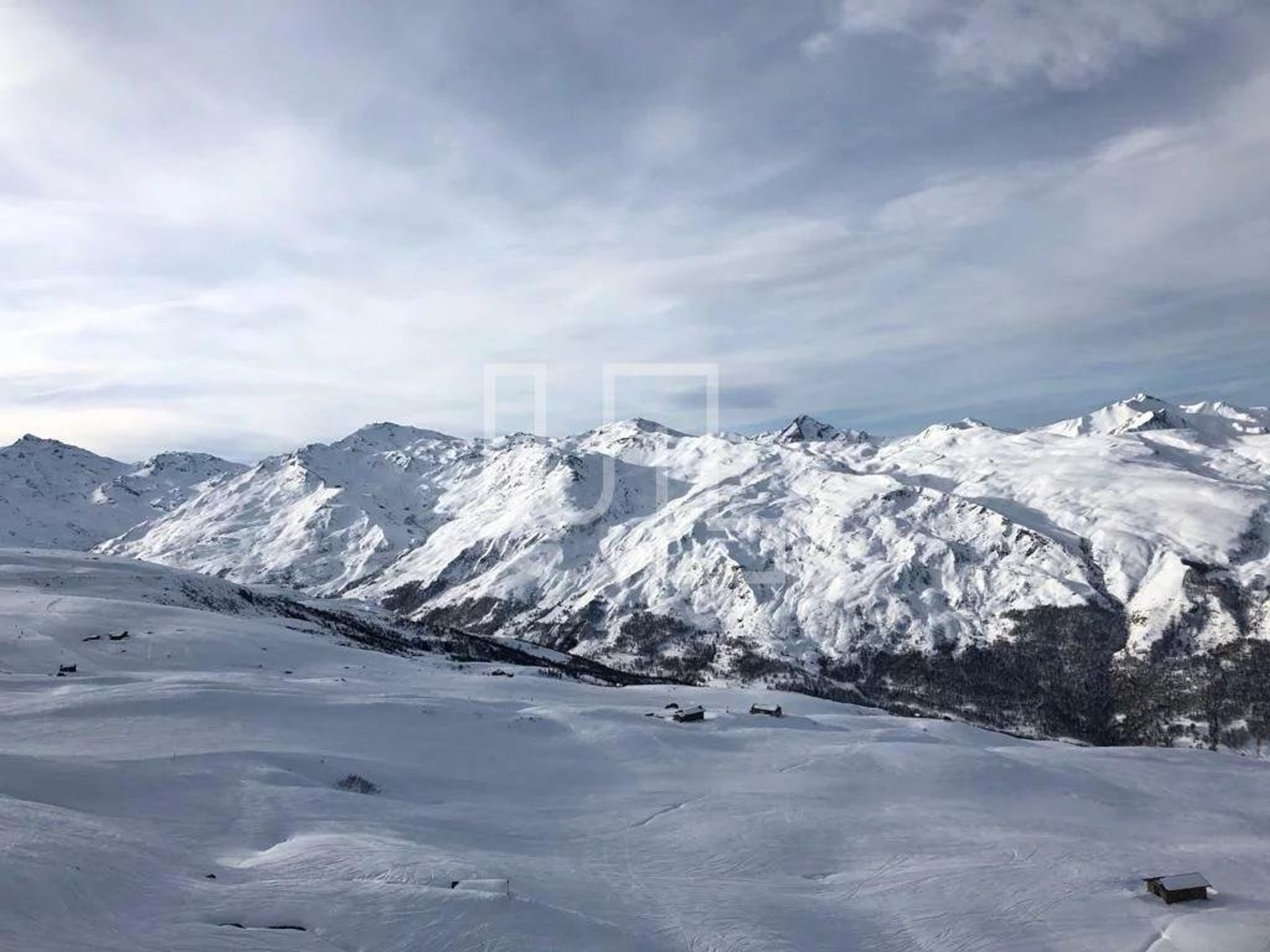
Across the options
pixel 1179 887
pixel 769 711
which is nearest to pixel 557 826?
pixel 1179 887

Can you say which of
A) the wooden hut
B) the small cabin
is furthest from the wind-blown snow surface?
the wooden hut

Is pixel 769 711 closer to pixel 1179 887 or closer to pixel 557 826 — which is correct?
pixel 557 826

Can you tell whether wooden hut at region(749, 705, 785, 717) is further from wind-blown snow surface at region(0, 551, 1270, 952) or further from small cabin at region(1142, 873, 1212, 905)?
small cabin at region(1142, 873, 1212, 905)

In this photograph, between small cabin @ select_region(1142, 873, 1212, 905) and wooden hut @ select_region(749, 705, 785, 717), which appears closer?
small cabin @ select_region(1142, 873, 1212, 905)

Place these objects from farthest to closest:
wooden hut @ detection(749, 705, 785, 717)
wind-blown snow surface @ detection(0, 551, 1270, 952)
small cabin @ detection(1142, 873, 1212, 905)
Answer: wooden hut @ detection(749, 705, 785, 717)
small cabin @ detection(1142, 873, 1212, 905)
wind-blown snow surface @ detection(0, 551, 1270, 952)

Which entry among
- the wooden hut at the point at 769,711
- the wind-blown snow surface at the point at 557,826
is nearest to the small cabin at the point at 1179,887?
the wind-blown snow surface at the point at 557,826

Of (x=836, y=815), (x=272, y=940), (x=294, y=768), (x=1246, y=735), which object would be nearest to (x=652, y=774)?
(x=836, y=815)
